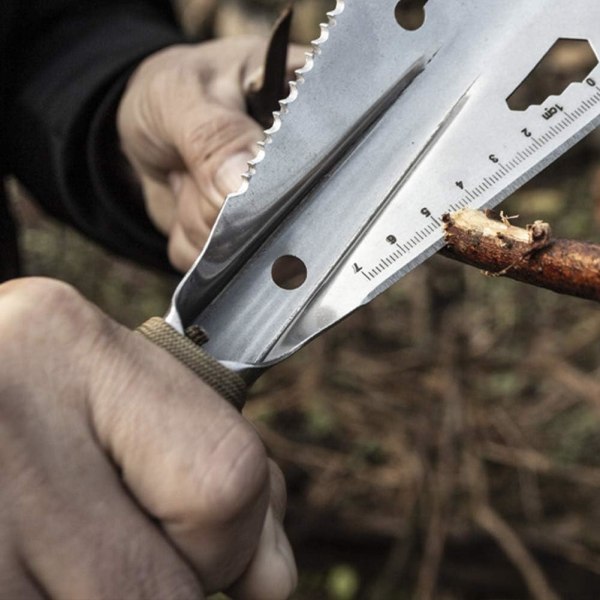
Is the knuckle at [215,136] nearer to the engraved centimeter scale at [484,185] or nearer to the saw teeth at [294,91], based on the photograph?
the saw teeth at [294,91]

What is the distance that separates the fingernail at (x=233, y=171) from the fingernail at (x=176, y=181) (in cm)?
32

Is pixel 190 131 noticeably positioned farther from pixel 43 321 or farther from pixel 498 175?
pixel 43 321

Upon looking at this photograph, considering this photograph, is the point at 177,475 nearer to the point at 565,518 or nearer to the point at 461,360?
the point at 461,360

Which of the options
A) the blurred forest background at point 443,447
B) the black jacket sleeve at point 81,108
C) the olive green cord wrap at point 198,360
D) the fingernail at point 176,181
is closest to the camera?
the olive green cord wrap at point 198,360

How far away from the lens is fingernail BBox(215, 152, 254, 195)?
5.39 ft

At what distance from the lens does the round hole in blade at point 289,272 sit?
4.11 feet

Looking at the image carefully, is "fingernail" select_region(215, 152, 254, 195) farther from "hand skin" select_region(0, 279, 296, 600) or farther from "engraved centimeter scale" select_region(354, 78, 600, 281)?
"hand skin" select_region(0, 279, 296, 600)

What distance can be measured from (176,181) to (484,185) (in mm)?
911

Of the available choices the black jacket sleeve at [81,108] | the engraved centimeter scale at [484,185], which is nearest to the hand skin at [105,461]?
the engraved centimeter scale at [484,185]

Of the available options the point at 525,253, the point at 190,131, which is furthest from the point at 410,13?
the point at 525,253

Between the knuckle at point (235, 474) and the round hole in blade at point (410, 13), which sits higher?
the round hole in blade at point (410, 13)

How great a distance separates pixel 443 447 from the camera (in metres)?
2.72

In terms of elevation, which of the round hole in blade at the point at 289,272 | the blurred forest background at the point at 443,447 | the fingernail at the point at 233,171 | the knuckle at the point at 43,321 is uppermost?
the round hole in blade at the point at 289,272

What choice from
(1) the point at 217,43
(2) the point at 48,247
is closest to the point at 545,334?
(1) the point at 217,43
